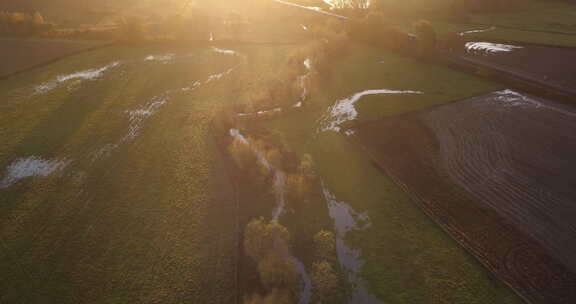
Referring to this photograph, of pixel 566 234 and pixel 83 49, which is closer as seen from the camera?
pixel 566 234

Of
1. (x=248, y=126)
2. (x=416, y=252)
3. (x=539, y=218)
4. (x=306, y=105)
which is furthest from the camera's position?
(x=306, y=105)

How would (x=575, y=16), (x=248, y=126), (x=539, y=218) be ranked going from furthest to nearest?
(x=575, y=16)
(x=248, y=126)
(x=539, y=218)

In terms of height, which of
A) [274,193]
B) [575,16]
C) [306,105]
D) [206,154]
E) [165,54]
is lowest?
[274,193]

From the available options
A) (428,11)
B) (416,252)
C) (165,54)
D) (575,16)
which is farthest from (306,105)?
(575,16)

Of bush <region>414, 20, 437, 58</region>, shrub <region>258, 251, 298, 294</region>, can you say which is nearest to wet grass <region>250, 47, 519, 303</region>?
shrub <region>258, 251, 298, 294</region>

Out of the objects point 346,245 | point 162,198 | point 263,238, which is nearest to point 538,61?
point 346,245

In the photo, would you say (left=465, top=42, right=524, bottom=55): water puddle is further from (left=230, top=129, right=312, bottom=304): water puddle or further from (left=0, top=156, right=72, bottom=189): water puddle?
(left=0, top=156, right=72, bottom=189): water puddle

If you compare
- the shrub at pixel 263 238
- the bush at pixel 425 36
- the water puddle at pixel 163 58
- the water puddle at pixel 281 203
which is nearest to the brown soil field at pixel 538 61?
the bush at pixel 425 36

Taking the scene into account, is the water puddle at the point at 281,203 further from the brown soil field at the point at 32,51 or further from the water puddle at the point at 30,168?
the brown soil field at the point at 32,51

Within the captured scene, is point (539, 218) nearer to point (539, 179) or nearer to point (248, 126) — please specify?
point (539, 179)
